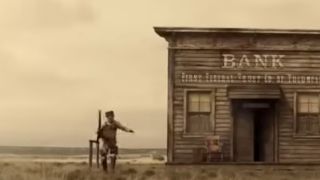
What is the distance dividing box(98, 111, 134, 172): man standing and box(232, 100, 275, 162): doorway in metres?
6.83

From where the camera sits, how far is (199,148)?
3177cm

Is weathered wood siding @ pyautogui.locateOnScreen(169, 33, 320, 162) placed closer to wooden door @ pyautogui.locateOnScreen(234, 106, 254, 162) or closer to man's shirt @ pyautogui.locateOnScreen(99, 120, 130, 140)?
wooden door @ pyautogui.locateOnScreen(234, 106, 254, 162)

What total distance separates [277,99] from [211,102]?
2342 mm

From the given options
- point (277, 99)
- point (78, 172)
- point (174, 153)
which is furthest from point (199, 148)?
point (78, 172)

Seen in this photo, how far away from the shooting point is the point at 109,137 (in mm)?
26391

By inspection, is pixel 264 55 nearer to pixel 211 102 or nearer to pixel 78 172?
pixel 211 102

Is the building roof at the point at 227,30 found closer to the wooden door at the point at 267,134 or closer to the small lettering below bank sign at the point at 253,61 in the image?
the small lettering below bank sign at the point at 253,61

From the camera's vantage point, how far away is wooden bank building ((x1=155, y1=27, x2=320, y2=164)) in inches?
1248

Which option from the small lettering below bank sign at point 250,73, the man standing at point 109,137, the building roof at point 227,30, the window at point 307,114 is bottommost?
the man standing at point 109,137

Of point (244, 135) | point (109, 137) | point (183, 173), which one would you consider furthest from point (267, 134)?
point (109, 137)

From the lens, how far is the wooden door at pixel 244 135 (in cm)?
3206

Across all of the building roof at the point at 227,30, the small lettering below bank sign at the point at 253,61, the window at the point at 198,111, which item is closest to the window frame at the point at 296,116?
the small lettering below bank sign at the point at 253,61

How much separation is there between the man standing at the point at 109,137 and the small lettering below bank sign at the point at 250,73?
5.98m

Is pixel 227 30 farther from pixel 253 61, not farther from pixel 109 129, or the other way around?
pixel 109 129
